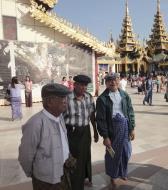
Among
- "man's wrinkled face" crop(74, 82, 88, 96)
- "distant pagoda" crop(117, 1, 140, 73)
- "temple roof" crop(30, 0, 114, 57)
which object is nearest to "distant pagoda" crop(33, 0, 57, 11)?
"temple roof" crop(30, 0, 114, 57)

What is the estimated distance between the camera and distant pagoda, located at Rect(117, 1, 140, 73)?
201 feet

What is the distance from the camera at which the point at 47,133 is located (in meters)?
2.77

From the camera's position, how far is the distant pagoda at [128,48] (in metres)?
61.3

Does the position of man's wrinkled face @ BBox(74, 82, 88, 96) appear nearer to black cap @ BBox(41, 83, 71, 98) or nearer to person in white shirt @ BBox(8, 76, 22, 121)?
black cap @ BBox(41, 83, 71, 98)

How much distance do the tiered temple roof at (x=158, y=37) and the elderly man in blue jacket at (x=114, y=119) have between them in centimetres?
Answer: 6099

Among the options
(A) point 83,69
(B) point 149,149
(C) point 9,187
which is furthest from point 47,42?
(C) point 9,187

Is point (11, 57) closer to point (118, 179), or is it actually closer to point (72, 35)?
point (72, 35)

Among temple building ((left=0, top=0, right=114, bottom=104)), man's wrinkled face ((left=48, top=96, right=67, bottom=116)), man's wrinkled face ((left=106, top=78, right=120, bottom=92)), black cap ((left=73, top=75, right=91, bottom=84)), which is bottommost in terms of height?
man's wrinkled face ((left=48, top=96, right=67, bottom=116))

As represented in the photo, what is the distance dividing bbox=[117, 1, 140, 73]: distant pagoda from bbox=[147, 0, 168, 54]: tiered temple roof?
3040 mm

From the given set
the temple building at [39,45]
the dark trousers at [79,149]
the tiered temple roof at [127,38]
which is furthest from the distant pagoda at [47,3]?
the tiered temple roof at [127,38]

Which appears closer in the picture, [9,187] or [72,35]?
[9,187]

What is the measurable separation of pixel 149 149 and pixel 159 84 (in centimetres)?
1874

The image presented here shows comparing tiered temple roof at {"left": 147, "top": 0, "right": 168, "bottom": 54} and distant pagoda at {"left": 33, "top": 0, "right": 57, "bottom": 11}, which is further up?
tiered temple roof at {"left": 147, "top": 0, "right": 168, "bottom": 54}

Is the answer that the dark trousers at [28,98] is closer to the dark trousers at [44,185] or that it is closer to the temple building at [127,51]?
the dark trousers at [44,185]
